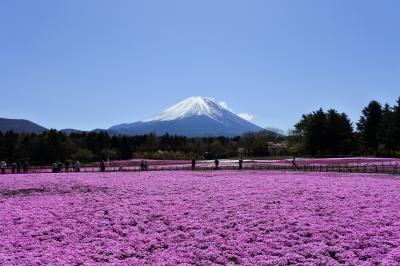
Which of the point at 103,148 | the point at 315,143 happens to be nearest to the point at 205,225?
the point at 315,143

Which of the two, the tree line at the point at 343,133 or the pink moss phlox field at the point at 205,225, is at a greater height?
the tree line at the point at 343,133

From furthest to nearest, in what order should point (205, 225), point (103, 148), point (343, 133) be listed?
point (103, 148) < point (343, 133) < point (205, 225)

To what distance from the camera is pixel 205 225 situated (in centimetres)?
2114

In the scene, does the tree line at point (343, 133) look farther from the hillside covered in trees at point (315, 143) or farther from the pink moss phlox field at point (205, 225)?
the pink moss phlox field at point (205, 225)

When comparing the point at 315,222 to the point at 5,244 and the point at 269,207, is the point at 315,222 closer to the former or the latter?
the point at 269,207

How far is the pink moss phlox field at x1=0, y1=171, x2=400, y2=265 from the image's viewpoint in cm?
1703

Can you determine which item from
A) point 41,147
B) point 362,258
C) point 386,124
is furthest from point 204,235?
point 41,147

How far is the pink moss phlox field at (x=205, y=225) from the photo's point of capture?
17031 mm

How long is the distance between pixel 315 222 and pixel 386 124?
83.5 metres

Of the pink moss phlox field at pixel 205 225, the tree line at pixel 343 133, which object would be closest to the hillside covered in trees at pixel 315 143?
the tree line at pixel 343 133

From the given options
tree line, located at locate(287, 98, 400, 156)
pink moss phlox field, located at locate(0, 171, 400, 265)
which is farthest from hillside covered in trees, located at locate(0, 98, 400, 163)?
pink moss phlox field, located at locate(0, 171, 400, 265)

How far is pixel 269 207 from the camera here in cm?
2444

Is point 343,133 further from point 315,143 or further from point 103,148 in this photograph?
point 103,148

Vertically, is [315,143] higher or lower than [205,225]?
higher
